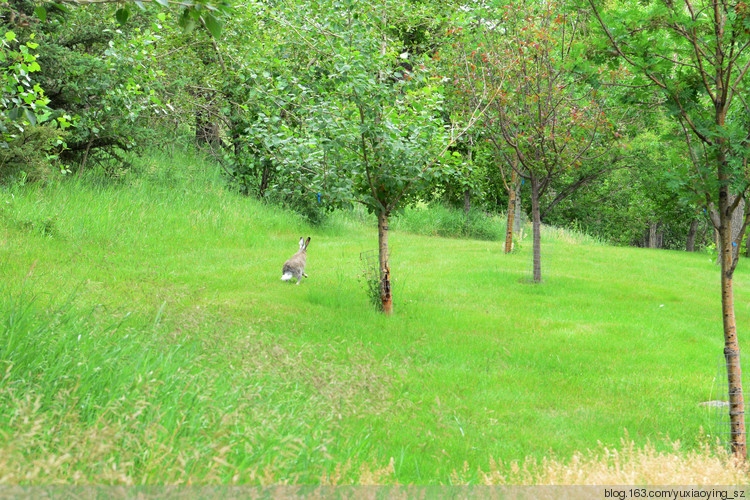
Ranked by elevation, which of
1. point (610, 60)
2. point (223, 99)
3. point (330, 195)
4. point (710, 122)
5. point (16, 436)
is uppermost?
point (223, 99)

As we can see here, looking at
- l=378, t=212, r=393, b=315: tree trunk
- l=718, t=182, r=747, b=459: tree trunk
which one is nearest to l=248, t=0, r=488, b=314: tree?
l=378, t=212, r=393, b=315: tree trunk

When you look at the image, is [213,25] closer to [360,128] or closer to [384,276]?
[360,128]

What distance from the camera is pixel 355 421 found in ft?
16.2

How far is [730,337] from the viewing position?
5262 millimetres

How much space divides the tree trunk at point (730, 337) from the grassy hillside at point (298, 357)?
0.39 meters

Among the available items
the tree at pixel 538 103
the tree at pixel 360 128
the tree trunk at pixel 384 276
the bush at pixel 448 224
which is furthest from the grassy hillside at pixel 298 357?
the bush at pixel 448 224

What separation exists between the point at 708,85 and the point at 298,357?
14.7 ft

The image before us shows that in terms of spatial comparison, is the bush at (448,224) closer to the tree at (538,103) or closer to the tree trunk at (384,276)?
the tree at (538,103)

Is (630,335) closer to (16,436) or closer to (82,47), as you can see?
(16,436)

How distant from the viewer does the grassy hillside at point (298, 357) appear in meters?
3.32

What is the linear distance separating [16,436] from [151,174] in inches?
587

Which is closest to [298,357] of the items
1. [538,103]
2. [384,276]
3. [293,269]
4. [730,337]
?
[384,276]

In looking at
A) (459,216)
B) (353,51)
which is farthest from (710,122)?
(459,216)

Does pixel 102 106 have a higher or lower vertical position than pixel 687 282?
higher
